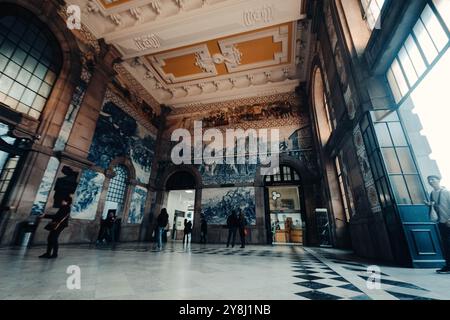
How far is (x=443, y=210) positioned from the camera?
308 centimetres

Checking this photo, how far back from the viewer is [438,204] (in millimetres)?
3115

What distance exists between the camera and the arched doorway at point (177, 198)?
1276cm

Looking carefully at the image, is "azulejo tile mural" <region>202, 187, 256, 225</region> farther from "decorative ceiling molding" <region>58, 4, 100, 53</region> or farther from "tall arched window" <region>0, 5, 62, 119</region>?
"decorative ceiling molding" <region>58, 4, 100, 53</region>

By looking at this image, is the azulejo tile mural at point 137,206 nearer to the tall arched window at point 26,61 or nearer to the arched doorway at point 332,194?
the tall arched window at point 26,61

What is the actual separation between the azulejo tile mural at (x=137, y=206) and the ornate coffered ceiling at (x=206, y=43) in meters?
6.50

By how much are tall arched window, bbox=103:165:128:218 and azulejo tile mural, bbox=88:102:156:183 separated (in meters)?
0.77

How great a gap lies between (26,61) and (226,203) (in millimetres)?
10046

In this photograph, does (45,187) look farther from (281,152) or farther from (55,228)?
(281,152)

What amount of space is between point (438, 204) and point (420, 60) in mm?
2491

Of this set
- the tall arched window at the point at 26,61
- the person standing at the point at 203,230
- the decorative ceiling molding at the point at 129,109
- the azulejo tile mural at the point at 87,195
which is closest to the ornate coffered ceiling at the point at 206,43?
the decorative ceiling molding at the point at 129,109

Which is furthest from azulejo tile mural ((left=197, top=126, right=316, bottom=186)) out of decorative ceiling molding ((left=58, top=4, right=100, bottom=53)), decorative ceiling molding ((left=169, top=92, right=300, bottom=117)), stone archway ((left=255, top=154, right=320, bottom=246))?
decorative ceiling molding ((left=58, top=4, right=100, bottom=53))

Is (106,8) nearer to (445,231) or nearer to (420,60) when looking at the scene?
(420,60)

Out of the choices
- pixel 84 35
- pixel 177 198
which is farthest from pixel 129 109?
pixel 177 198
